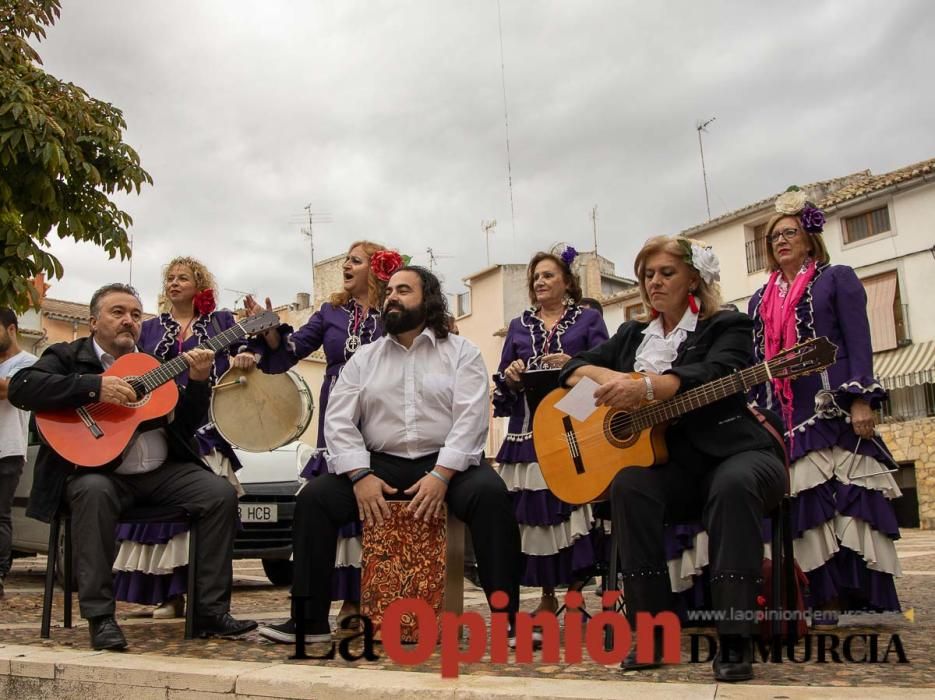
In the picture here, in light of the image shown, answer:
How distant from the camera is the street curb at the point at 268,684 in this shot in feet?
9.58

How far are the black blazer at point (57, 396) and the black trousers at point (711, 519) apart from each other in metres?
2.45

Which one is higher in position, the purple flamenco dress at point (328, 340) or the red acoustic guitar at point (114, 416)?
the purple flamenco dress at point (328, 340)

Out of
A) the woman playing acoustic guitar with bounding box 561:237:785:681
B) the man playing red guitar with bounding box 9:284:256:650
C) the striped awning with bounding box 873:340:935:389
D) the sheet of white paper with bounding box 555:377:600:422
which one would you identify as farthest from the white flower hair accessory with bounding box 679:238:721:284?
the striped awning with bounding box 873:340:935:389

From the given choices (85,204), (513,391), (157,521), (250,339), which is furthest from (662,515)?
(85,204)

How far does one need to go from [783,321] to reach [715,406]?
4.54ft

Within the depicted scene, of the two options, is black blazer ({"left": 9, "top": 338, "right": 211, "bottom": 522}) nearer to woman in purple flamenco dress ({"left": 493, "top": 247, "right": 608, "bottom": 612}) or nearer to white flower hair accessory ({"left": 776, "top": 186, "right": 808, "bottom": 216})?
woman in purple flamenco dress ({"left": 493, "top": 247, "right": 608, "bottom": 612})

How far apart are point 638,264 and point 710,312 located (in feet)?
1.35

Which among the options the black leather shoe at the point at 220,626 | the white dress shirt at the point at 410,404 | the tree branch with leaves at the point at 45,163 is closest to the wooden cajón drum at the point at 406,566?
the white dress shirt at the point at 410,404

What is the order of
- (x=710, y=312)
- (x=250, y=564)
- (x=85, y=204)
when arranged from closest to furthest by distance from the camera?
(x=710, y=312) → (x=85, y=204) → (x=250, y=564)

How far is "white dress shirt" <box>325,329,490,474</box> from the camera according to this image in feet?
15.2

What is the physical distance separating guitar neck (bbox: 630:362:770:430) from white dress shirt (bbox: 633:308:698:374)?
256 mm

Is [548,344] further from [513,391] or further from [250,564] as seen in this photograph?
[250,564]

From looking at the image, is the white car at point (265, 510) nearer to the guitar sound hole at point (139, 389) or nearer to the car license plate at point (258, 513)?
the car license plate at point (258, 513)

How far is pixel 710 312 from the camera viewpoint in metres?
4.20
